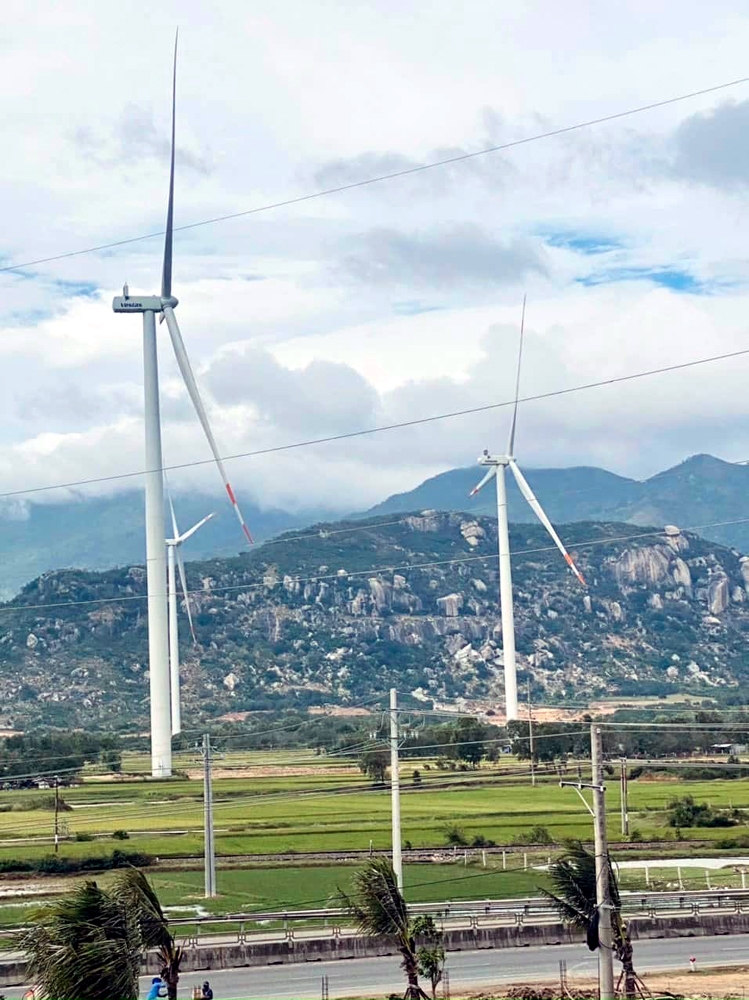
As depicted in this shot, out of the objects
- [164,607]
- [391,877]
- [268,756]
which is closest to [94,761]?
[268,756]

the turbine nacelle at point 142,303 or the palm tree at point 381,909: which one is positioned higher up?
the turbine nacelle at point 142,303

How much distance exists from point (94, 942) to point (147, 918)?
266cm

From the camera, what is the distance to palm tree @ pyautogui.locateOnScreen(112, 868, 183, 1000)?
A: 44.2 metres

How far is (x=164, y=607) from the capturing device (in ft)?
453

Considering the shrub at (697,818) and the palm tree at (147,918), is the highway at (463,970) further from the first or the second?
the shrub at (697,818)

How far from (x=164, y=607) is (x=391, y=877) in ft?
293

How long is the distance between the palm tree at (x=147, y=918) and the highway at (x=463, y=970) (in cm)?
810

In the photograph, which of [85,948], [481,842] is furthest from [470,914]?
[481,842]

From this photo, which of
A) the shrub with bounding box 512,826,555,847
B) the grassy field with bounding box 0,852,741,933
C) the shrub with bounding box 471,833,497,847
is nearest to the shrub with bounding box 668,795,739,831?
the shrub with bounding box 512,826,555,847

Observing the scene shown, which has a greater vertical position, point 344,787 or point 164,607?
point 164,607

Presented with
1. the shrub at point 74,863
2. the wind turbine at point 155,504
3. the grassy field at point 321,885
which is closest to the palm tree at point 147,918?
the grassy field at point 321,885

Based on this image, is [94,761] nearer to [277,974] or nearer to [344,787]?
[344,787]

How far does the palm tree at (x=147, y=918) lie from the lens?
44250 mm

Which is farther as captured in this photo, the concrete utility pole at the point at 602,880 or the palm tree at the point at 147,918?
the palm tree at the point at 147,918
